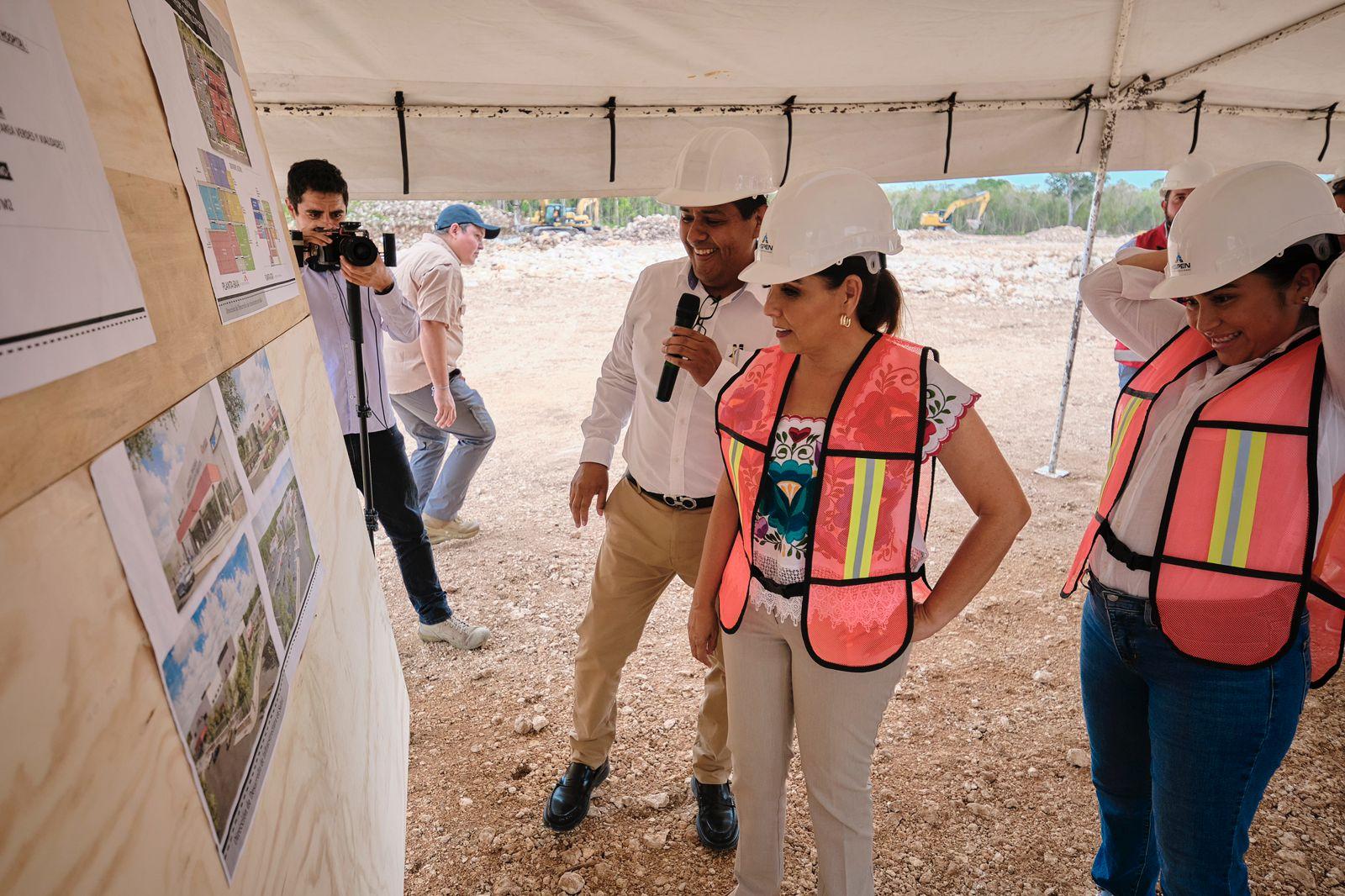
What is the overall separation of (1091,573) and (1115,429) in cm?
37

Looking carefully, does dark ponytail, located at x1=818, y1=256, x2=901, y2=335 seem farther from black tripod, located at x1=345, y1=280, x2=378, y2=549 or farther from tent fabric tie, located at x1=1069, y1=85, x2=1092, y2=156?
tent fabric tie, located at x1=1069, y1=85, x2=1092, y2=156

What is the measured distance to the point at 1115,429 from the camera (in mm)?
1759

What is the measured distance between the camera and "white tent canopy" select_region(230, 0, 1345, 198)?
246 centimetres

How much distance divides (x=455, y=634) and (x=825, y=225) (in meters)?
2.52

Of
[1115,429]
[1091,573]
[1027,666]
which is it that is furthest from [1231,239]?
[1027,666]

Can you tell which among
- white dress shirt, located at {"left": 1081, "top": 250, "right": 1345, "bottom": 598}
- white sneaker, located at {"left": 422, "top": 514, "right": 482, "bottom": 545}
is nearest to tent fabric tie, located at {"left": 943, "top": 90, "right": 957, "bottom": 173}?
white dress shirt, located at {"left": 1081, "top": 250, "right": 1345, "bottom": 598}

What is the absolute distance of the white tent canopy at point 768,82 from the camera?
2.46m

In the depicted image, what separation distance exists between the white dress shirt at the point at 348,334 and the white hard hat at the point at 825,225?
1758mm

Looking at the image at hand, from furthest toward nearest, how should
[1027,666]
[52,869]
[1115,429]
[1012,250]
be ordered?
[1012,250], [1027,666], [1115,429], [52,869]

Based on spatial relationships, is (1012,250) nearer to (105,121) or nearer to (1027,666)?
(1027,666)

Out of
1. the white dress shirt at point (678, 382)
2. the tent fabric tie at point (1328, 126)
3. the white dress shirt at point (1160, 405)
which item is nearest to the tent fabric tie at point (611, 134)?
the white dress shirt at point (678, 382)

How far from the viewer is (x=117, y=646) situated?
65 centimetres

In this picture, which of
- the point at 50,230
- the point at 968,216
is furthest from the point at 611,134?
the point at 968,216

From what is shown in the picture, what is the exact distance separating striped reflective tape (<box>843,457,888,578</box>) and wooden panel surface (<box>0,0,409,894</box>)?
0.99m
